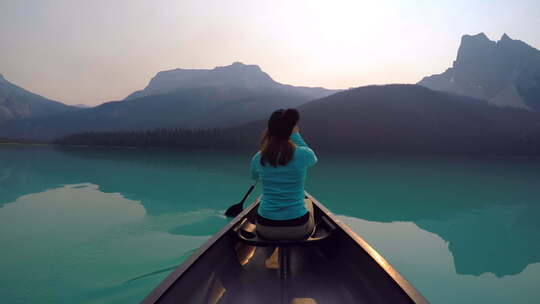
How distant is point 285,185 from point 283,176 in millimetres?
124

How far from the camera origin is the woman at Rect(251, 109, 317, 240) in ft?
10.2

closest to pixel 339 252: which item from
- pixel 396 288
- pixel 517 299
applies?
pixel 396 288

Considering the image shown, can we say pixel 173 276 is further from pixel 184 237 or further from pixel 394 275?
pixel 184 237

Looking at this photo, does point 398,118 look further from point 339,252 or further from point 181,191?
point 339,252

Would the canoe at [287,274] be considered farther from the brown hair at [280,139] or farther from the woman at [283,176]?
the brown hair at [280,139]

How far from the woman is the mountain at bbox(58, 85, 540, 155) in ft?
287

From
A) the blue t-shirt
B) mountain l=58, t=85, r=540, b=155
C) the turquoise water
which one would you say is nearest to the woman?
the blue t-shirt

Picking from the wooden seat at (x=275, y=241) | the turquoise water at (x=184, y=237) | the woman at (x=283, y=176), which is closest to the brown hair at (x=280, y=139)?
the woman at (x=283, y=176)

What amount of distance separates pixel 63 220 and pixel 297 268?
1101cm

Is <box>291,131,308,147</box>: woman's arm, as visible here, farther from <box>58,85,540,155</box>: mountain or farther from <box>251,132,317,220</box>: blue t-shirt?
<box>58,85,540,155</box>: mountain

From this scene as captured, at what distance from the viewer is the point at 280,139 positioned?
3.13 meters

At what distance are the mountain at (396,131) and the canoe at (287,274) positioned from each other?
86.8m

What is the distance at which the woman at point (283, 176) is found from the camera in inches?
122

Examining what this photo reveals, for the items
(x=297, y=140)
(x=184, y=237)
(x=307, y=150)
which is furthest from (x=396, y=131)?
(x=307, y=150)
